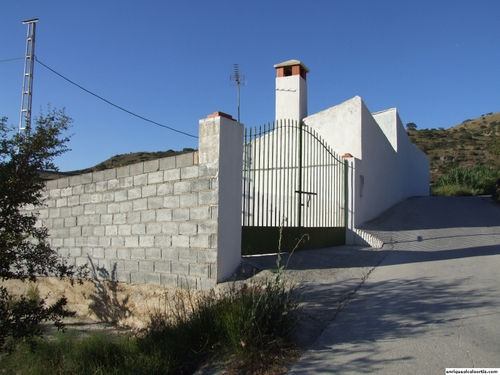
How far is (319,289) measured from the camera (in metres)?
5.37

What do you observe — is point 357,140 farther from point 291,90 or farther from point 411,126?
point 411,126

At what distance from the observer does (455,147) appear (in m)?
44.4

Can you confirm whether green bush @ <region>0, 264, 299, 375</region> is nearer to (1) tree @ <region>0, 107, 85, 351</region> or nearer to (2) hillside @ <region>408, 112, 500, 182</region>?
(1) tree @ <region>0, 107, 85, 351</region>

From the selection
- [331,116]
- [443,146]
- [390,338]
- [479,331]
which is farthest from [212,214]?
[443,146]

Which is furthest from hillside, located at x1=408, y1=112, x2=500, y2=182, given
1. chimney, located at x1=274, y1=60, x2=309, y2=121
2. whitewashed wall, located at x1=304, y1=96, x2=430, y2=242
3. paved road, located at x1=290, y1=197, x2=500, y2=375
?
paved road, located at x1=290, y1=197, x2=500, y2=375

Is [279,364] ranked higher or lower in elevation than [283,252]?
lower

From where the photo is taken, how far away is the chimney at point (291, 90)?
13.4 metres

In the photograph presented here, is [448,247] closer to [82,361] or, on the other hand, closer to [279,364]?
[279,364]

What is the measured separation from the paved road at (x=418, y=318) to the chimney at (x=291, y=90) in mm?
6271

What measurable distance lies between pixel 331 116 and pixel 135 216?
764cm

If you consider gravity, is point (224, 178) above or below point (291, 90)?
below

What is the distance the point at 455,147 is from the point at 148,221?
4506 centimetres

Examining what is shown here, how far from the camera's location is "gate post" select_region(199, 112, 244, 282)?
5.40 meters

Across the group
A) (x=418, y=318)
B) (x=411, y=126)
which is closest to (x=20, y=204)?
(x=418, y=318)
